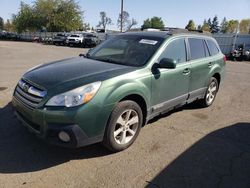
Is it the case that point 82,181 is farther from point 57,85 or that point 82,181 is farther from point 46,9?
point 46,9

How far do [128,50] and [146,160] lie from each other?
6.54 feet

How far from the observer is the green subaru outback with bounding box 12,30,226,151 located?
3.63m

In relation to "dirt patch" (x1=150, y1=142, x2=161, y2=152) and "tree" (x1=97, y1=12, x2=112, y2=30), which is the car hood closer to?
"dirt patch" (x1=150, y1=142, x2=161, y2=152)

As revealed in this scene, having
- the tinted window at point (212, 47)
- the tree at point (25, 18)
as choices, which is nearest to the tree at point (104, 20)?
the tree at point (25, 18)

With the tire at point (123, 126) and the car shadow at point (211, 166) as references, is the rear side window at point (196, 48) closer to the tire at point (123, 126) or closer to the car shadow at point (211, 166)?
the car shadow at point (211, 166)

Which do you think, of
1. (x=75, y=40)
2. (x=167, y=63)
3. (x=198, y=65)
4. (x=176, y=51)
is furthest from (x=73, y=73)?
(x=75, y=40)

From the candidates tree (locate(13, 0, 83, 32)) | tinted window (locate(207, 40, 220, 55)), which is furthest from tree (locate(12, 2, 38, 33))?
tinted window (locate(207, 40, 220, 55))

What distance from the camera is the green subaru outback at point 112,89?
3.63m

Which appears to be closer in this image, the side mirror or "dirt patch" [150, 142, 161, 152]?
"dirt patch" [150, 142, 161, 152]

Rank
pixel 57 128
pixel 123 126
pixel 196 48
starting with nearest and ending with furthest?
pixel 57 128 → pixel 123 126 → pixel 196 48

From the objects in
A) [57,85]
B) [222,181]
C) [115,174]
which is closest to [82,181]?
[115,174]

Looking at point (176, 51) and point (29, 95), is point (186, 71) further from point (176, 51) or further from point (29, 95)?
point (29, 95)

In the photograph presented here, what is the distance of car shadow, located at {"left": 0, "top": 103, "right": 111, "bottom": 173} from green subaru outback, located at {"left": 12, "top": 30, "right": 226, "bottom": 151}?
364 mm

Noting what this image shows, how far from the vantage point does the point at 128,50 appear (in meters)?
5.08
